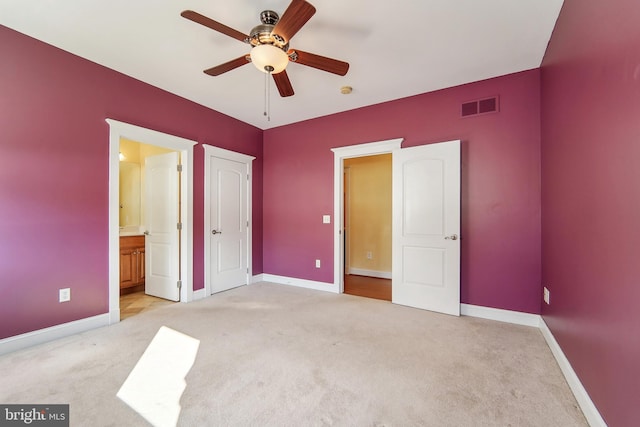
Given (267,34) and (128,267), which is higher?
(267,34)

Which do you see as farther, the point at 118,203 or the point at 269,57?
the point at 118,203

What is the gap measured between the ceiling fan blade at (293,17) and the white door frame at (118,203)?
7.28ft

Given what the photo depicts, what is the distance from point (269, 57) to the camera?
1.93 meters

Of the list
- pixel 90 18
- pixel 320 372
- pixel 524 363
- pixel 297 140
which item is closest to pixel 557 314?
pixel 524 363

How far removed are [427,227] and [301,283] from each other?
7.33 feet

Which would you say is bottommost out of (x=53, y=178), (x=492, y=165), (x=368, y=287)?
(x=368, y=287)

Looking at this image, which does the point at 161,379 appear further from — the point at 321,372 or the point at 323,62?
the point at 323,62

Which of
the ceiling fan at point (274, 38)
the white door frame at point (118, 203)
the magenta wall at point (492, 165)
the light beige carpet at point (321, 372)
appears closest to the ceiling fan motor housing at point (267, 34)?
the ceiling fan at point (274, 38)

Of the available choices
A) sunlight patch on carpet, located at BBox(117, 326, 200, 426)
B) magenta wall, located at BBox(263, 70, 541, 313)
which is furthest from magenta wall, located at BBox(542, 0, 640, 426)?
sunlight patch on carpet, located at BBox(117, 326, 200, 426)

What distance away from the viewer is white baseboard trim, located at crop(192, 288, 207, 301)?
147 inches

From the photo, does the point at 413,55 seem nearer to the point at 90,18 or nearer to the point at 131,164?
the point at 90,18

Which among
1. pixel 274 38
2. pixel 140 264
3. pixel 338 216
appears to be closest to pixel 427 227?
pixel 338 216

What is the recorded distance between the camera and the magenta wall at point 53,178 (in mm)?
2291

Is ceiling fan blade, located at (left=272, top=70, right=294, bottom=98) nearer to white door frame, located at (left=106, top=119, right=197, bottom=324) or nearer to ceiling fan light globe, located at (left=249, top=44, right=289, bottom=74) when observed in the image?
ceiling fan light globe, located at (left=249, top=44, right=289, bottom=74)
